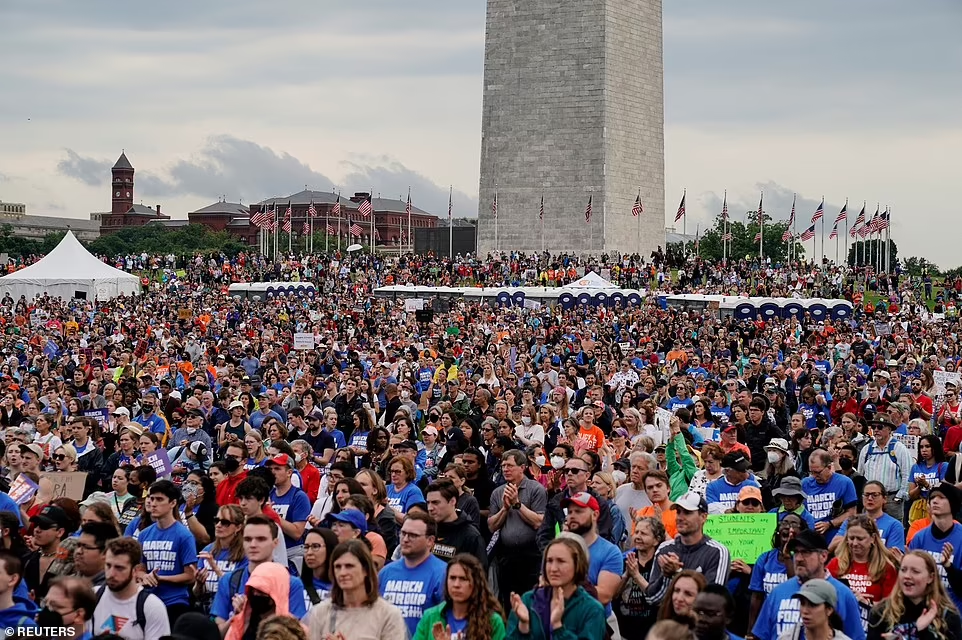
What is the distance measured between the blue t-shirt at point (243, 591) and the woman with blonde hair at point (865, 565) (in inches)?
135

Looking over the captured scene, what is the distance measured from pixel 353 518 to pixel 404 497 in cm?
182

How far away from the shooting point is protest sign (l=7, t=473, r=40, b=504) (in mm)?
12391

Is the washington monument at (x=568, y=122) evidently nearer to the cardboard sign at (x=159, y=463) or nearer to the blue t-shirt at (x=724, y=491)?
the cardboard sign at (x=159, y=463)

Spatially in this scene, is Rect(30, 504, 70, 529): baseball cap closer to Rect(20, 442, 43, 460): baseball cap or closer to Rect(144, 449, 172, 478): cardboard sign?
Rect(20, 442, 43, 460): baseball cap

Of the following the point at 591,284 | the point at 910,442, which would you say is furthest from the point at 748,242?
the point at 910,442

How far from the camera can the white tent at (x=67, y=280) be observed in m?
51.2

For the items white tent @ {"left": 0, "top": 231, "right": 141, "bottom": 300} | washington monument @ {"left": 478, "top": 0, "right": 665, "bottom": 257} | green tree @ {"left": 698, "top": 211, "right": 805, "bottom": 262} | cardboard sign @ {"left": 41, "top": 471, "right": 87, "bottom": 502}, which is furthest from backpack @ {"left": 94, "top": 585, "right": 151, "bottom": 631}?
green tree @ {"left": 698, "top": 211, "right": 805, "bottom": 262}

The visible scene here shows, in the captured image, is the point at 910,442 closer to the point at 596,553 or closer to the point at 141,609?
the point at 596,553

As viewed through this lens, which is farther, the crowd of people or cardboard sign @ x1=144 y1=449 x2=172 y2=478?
cardboard sign @ x1=144 y1=449 x2=172 y2=478

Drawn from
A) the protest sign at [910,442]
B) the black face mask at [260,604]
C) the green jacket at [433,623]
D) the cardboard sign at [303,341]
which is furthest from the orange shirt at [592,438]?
the cardboard sign at [303,341]

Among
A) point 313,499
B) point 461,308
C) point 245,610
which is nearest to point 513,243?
point 461,308

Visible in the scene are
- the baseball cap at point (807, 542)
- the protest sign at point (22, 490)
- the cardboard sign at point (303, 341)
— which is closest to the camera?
the baseball cap at point (807, 542)

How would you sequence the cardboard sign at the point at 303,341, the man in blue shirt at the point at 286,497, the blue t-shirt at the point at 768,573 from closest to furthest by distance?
1. the blue t-shirt at the point at 768,573
2. the man in blue shirt at the point at 286,497
3. the cardboard sign at the point at 303,341

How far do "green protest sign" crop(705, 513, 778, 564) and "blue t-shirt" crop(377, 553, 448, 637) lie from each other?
2.18 metres
